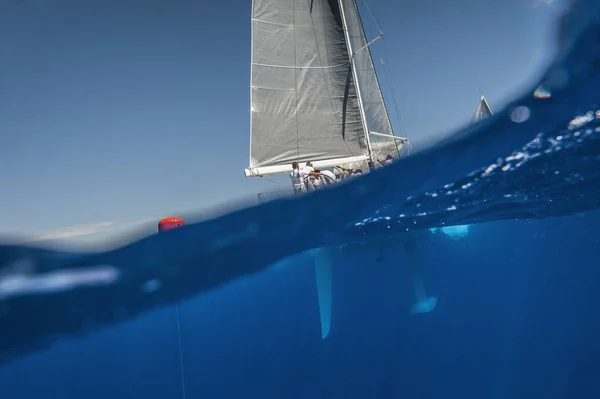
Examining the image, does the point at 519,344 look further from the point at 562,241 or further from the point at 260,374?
the point at 260,374

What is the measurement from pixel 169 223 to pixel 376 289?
321 inches

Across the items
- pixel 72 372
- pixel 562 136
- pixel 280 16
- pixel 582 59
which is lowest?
pixel 72 372

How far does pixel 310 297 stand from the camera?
11234 mm

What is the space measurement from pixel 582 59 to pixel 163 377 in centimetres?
973

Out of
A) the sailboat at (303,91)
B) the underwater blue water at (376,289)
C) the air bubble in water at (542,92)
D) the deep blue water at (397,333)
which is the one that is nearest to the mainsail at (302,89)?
the sailboat at (303,91)

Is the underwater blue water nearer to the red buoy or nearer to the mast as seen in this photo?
the red buoy

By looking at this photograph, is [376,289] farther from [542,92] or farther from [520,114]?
[542,92]

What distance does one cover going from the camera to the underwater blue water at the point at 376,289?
5.51 metres

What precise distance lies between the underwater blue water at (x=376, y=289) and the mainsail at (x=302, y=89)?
→ 6.09m

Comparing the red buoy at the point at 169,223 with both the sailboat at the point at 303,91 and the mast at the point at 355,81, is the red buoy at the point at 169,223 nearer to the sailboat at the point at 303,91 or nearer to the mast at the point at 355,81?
the sailboat at the point at 303,91

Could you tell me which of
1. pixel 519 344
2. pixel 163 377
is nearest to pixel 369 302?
pixel 519 344

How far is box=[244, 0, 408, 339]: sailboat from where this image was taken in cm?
1523

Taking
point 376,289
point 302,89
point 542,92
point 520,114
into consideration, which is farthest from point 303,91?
point 542,92

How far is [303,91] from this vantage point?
604 inches
